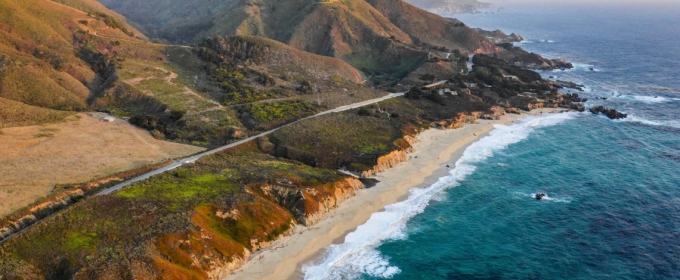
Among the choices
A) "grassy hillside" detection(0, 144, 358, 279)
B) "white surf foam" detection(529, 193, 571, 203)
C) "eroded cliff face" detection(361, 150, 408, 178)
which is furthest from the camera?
"eroded cliff face" detection(361, 150, 408, 178)

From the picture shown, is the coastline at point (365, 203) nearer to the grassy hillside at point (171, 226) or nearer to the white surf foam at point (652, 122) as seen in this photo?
the grassy hillside at point (171, 226)

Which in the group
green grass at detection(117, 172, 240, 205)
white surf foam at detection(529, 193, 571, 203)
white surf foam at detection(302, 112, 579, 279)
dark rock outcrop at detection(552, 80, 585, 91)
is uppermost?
dark rock outcrop at detection(552, 80, 585, 91)

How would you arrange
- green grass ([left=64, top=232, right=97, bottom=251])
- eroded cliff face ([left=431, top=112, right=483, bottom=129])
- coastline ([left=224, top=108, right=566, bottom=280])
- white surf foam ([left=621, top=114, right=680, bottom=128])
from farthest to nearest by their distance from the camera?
white surf foam ([left=621, top=114, right=680, bottom=128]), eroded cliff face ([left=431, top=112, right=483, bottom=129]), coastline ([left=224, top=108, right=566, bottom=280]), green grass ([left=64, top=232, right=97, bottom=251])

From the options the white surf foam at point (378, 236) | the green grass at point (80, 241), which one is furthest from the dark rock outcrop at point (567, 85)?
the green grass at point (80, 241)

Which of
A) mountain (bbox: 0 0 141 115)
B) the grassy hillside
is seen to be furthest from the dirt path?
the grassy hillside

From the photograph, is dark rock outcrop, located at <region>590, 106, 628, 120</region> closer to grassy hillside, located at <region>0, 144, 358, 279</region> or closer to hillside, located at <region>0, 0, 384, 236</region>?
hillside, located at <region>0, 0, 384, 236</region>

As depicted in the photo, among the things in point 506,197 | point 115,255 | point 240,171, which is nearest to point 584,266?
point 506,197

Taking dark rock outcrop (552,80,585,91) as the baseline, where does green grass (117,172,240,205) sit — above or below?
below
